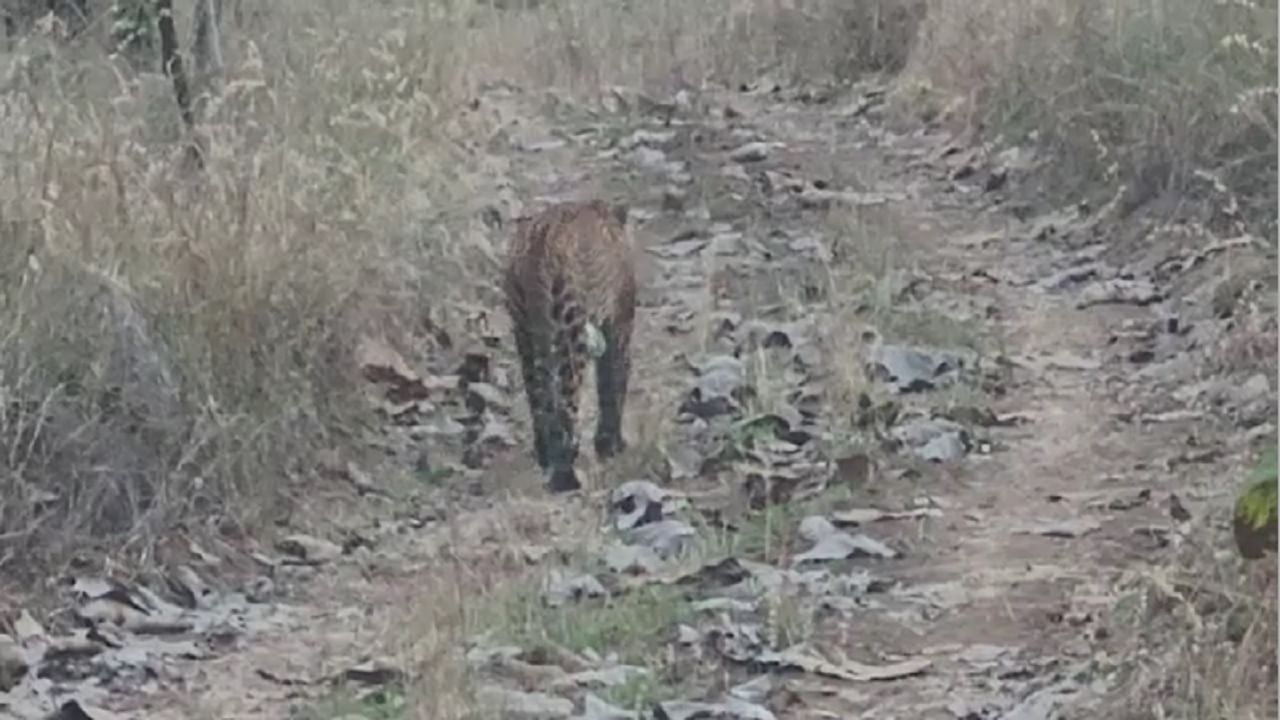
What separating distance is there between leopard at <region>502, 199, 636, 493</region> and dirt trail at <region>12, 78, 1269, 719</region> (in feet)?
0.42

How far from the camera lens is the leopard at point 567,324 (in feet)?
23.6

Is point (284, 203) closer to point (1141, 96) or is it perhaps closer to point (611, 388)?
point (611, 388)

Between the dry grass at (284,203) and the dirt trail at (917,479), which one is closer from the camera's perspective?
the dirt trail at (917,479)

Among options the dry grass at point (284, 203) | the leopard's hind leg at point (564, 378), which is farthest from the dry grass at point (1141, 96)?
the leopard's hind leg at point (564, 378)

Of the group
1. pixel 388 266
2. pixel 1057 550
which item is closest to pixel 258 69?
pixel 388 266

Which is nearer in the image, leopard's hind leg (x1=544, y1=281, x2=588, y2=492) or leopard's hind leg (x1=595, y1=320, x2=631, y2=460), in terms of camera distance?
leopard's hind leg (x1=544, y1=281, x2=588, y2=492)

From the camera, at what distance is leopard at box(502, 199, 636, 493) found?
284 inches

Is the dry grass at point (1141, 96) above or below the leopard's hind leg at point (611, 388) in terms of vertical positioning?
above

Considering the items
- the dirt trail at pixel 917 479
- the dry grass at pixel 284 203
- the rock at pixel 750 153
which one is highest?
the dry grass at pixel 284 203

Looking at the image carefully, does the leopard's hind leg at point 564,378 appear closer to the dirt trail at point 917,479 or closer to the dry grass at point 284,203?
the dirt trail at point 917,479

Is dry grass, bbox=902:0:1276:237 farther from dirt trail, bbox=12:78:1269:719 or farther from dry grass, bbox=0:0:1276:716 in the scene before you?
dirt trail, bbox=12:78:1269:719

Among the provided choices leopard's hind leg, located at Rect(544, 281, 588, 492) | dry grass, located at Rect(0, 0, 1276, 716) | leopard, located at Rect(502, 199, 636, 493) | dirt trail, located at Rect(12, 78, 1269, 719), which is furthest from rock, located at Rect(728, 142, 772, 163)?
leopard's hind leg, located at Rect(544, 281, 588, 492)

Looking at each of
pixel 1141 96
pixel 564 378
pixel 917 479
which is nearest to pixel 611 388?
pixel 564 378

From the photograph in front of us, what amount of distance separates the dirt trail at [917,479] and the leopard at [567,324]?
0.42 feet
